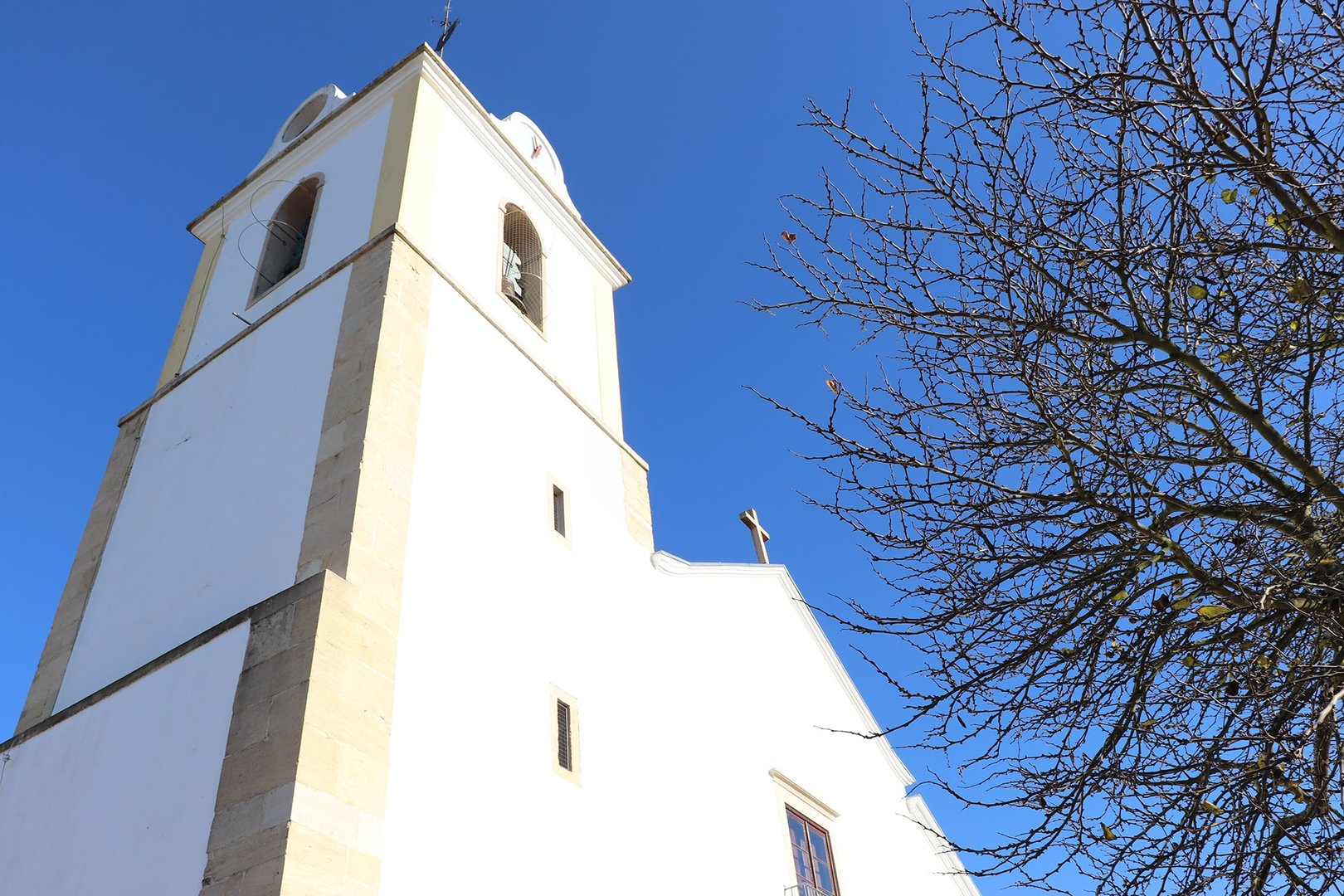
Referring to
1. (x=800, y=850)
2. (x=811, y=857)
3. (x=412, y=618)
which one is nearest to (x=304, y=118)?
(x=412, y=618)

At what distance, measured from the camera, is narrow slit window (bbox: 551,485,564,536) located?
29.8 ft

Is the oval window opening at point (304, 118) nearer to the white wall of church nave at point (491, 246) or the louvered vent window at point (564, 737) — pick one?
the white wall of church nave at point (491, 246)

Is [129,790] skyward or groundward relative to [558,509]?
groundward

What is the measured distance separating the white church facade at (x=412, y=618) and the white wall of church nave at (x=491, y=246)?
1.7 inches

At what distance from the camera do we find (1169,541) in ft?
13.4

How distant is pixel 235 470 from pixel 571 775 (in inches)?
129

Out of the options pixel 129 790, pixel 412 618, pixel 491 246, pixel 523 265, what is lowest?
pixel 129 790

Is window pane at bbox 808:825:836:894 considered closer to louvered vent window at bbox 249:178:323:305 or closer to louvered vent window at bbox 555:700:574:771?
louvered vent window at bbox 555:700:574:771

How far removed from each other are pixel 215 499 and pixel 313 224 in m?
3.36

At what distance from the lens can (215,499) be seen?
809cm

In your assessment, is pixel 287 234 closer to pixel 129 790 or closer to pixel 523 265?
pixel 523 265

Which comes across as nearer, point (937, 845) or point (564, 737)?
point (564, 737)

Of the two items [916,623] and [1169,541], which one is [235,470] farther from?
[1169,541]

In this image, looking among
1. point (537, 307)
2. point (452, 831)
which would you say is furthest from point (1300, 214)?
point (537, 307)
